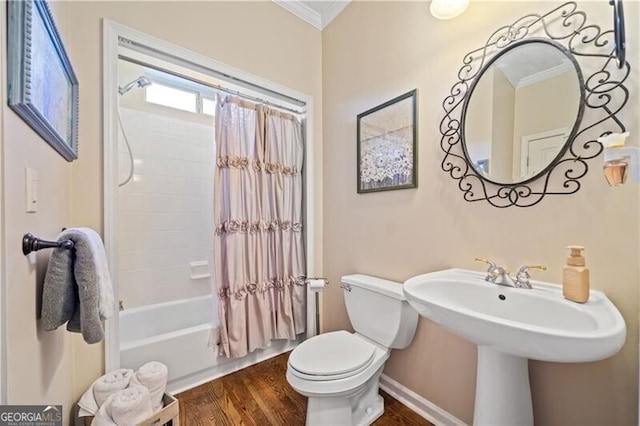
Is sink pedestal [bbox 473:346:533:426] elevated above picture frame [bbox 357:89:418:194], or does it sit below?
below

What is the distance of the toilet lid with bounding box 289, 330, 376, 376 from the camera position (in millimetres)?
1197

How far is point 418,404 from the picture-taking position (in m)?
1.45

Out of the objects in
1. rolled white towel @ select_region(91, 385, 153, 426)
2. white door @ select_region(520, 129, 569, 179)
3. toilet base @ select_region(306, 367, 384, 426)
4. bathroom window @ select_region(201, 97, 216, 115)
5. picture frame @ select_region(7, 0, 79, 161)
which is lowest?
toilet base @ select_region(306, 367, 384, 426)

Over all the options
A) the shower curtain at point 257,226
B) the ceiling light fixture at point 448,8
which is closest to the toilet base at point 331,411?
the shower curtain at point 257,226

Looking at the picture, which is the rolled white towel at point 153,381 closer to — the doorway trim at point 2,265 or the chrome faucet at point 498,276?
the doorway trim at point 2,265

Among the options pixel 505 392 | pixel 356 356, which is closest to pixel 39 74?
pixel 356 356

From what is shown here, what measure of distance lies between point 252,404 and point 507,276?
1.49 metres

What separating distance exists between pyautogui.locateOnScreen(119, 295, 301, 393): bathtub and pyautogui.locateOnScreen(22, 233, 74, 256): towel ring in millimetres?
976

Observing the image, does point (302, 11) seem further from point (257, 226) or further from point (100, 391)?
point (100, 391)

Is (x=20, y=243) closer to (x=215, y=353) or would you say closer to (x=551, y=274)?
(x=215, y=353)

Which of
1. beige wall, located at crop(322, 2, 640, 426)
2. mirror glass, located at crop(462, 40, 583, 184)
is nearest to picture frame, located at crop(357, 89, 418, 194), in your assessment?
beige wall, located at crop(322, 2, 640, 426)

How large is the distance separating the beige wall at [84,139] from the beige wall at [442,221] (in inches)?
12.3

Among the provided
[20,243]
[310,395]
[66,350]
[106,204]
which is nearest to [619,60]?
[310,395]

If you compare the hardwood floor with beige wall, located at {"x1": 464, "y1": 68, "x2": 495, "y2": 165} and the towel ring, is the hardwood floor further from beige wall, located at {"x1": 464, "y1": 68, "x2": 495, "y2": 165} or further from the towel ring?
beige wall, located at {"x1": 464, "y1": 68, "x2": 495, "y2": 165}
